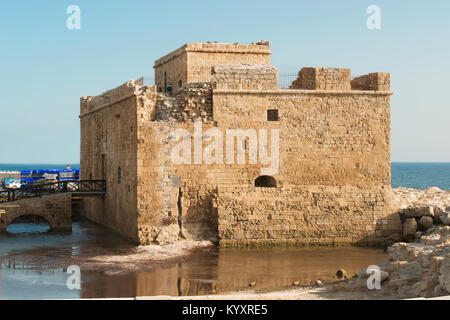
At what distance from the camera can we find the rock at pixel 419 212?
17.5m

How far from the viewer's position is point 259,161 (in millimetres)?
17547

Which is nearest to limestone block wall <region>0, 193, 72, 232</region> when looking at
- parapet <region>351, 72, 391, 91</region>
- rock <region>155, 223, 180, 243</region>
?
rock <region>155, 223, 180, 243</region>

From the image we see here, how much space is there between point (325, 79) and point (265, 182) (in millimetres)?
3858

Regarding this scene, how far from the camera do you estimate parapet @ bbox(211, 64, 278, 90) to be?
Result: 1756cm

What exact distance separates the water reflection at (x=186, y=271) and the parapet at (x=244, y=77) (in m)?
5.12

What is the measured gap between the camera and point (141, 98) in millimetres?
17391

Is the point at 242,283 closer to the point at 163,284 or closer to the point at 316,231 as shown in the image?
the point at 163,284

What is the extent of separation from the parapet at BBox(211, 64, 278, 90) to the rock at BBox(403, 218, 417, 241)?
5911mm

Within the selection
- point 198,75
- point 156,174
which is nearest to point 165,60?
point 198,75

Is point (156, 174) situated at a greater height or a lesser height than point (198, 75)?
lesser

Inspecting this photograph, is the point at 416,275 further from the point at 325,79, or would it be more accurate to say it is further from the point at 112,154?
the point at 112,154

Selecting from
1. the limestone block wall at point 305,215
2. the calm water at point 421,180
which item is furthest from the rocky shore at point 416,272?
the calm water at point 421,180
